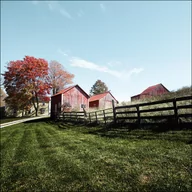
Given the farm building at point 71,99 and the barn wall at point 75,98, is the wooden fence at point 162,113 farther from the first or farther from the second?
the barn wall at point 75,98

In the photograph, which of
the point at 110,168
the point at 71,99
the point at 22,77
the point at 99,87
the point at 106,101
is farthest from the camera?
the point at 99,87

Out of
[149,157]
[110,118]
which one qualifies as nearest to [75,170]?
[149,157]

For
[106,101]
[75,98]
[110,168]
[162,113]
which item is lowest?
[110,168]

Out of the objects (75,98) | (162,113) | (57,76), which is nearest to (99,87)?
(57,76)

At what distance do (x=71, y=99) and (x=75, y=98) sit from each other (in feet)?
2.91

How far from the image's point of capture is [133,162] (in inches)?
156

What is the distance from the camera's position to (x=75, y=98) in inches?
1088

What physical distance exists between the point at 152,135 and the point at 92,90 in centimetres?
6762

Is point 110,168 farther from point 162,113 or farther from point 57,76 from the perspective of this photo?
point 57,76

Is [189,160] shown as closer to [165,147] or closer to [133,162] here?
[165,147]

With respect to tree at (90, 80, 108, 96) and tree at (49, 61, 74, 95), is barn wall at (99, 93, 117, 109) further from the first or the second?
tree at (90, 80, 108, 96)

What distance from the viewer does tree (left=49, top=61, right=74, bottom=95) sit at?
3962 centimetres

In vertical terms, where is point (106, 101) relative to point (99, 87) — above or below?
below

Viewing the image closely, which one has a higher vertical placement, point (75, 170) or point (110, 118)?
point (110, 118)
